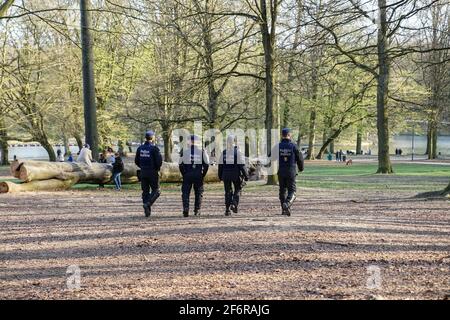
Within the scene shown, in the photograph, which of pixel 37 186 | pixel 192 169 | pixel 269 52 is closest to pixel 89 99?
pixel 37 186

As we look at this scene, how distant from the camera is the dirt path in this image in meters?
6.01

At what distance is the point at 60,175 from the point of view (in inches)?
761

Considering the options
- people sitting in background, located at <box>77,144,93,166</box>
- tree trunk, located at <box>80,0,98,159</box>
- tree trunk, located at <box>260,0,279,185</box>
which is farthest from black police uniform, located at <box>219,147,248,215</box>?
tree trunk, located at <box>80,0,98,159</box>

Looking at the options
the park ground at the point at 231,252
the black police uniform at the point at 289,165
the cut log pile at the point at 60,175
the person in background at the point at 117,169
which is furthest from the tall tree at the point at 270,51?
the black police uniform at the point at 289,165

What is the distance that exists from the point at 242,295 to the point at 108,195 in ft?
43.5

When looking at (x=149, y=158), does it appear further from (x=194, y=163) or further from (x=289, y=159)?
(x=289, y=159)

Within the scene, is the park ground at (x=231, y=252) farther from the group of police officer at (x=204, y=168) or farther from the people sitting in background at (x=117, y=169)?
the people sitting in background at (x=117, y=169)

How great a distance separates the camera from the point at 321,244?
330 inches

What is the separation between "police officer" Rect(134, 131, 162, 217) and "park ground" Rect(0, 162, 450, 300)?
1.52ft

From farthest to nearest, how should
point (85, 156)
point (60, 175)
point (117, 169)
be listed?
point (85, 156), point (117, 169), point (60, 175)

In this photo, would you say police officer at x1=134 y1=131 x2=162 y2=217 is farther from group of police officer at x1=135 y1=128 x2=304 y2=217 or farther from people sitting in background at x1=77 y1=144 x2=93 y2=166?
people sitting in background at x1=77 y1=144 x2=93 y2=166

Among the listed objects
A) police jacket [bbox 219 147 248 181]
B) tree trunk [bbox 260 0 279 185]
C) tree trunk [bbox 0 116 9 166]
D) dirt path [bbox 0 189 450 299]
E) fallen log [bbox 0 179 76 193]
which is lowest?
dirt path [bbox 0 189 450 299]

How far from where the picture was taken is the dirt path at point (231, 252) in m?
6.01

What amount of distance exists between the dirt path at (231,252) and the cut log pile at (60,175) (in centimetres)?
518
